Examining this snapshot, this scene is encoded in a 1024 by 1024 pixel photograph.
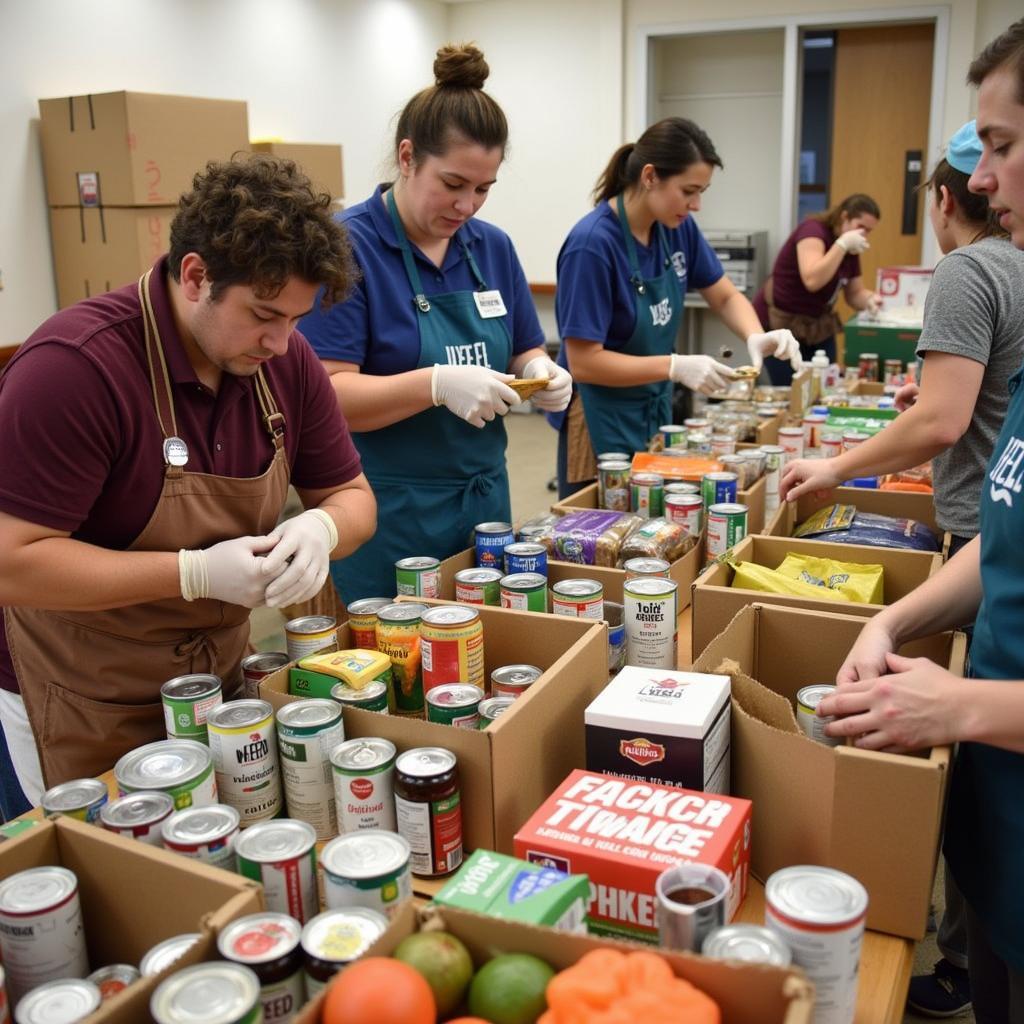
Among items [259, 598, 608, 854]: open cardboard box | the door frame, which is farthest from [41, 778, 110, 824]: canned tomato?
the door frame

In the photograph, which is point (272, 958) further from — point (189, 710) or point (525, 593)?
point (525, 593)

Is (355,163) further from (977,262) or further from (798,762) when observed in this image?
(798,762)

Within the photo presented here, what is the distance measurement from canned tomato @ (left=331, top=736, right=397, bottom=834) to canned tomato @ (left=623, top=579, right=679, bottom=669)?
0.55m

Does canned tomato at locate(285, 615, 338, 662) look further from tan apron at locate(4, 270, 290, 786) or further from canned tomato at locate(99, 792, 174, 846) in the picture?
canned tomato at locate(99, 792, 174, 846)

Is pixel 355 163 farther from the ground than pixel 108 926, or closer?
farther from the ground

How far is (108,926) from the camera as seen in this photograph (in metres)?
1.09

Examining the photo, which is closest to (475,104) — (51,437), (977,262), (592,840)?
(977,262)

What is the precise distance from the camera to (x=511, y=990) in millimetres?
861

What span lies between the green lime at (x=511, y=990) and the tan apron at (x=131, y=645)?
2.90 feet

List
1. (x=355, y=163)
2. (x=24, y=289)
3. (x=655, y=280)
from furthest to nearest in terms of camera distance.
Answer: (x=355, y=163) < (x=24, y=289) < (x=655, y=280)

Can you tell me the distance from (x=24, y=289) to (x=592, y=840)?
4549 millimetres

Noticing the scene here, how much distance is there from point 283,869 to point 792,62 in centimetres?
765

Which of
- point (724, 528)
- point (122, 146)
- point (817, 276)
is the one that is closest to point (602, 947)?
point (724, 528)

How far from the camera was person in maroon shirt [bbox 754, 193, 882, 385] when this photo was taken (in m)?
Result: 5.23
